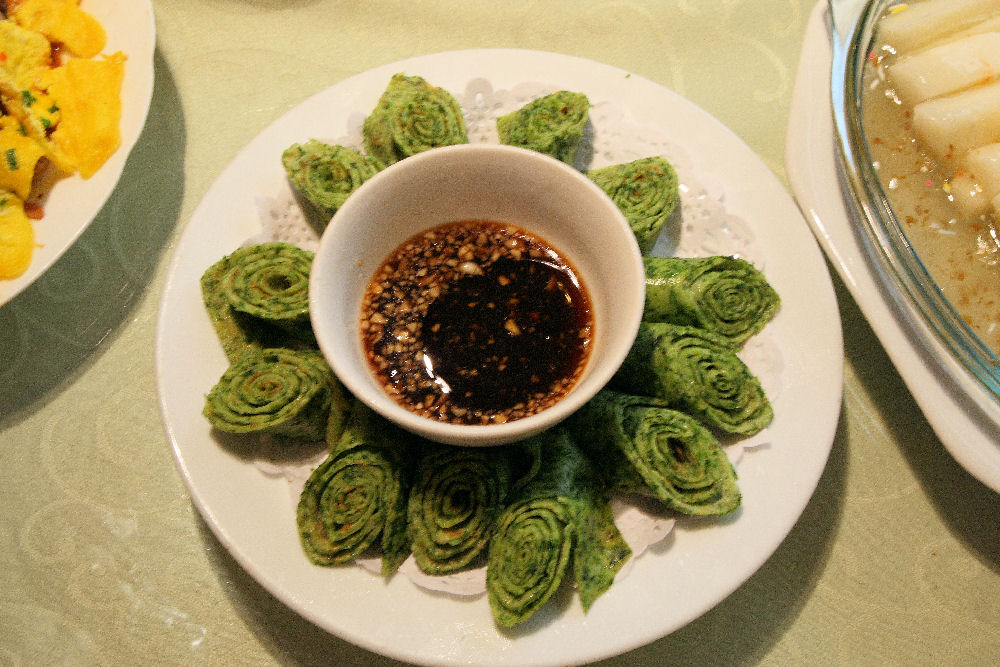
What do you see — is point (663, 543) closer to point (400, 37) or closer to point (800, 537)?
point (800, 537)

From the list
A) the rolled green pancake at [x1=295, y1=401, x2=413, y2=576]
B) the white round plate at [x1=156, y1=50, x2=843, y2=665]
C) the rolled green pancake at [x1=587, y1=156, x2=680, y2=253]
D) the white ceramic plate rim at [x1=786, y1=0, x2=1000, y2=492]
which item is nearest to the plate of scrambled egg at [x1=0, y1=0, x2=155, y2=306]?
the white round plate at [x1=156, y1=50, x2=843, y2=665]

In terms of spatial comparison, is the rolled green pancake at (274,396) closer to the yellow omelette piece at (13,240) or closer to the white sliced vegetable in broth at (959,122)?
the yellow omelette piece at (13,240)

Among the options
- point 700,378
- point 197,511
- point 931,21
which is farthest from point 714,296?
point 197,511

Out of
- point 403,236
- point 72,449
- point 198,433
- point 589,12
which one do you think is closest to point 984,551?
point 403,236

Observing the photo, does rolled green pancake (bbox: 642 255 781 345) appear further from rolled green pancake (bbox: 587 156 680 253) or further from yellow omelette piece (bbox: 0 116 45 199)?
yellow omelette piece (bbox: 0 116 45 199)

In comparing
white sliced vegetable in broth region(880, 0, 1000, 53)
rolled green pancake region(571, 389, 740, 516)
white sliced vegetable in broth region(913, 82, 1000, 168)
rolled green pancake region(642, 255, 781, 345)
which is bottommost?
rolled green pancake region(571, 389, 740, 516)

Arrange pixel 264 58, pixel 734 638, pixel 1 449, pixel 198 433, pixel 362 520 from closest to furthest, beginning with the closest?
pixel 362 520, pixel 198 433, pixel 734 638, pixel 1 449, pixel 264 58
